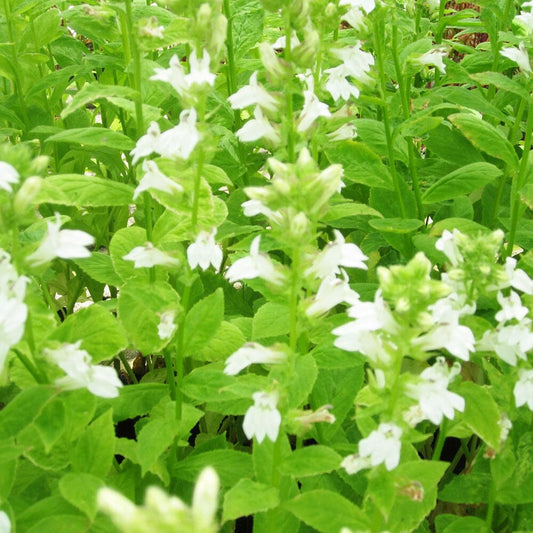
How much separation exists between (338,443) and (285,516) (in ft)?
0.93

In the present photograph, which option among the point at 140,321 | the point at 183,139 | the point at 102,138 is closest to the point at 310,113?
the point at 183,139

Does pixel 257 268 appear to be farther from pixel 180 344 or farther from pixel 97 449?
pixel 97 449

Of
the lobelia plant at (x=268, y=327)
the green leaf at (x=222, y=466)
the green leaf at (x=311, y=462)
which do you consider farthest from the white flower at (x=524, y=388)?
the green leaf at (x=222, y=466)

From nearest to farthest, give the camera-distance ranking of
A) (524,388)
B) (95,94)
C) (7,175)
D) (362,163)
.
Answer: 1. (7,175)
2. (524,388)
3. (95,94)
4. (362,163)

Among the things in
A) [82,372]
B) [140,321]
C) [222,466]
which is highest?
[82,372]

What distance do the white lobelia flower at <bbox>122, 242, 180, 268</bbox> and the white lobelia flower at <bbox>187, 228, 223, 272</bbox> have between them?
0.05 m

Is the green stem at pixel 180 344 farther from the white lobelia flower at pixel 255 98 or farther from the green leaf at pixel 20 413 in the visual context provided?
the white lobelia flower at pixel 255 98

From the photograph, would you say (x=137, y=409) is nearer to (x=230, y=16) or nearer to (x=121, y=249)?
(x=121, y=249)

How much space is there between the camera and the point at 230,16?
249 centimetres

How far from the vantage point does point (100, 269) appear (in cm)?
219

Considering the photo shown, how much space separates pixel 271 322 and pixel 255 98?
23.4 inches

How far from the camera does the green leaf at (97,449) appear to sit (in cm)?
159

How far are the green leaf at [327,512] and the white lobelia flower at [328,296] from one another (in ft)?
1.29

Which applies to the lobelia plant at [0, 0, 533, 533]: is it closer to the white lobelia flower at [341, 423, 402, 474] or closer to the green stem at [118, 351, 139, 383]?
the white lobelia flower at [341, 423, 402, 474]
